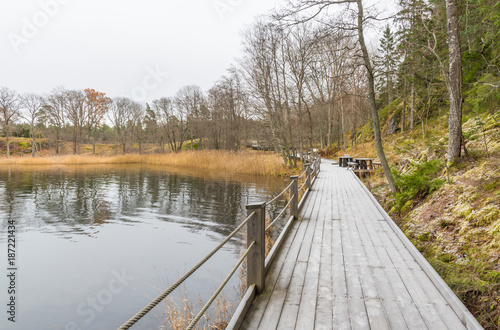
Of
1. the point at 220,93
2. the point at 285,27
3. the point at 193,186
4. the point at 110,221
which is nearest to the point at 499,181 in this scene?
the point at 285,27

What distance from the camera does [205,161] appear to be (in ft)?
82.6

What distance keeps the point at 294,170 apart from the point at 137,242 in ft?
45.3

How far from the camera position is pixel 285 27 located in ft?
25.8

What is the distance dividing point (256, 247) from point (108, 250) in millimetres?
5323

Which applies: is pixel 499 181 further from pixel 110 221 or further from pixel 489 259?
pixel 110 221

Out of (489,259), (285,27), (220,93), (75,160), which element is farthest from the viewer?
(220,93)

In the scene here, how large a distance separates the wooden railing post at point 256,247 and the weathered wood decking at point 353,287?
19cm

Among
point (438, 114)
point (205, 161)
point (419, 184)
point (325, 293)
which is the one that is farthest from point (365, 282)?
point (205, 161)

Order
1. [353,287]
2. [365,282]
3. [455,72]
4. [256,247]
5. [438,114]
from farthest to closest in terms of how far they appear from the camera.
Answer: [438,114] < [455,72] < [365,282] < [353,287] < [256,247]

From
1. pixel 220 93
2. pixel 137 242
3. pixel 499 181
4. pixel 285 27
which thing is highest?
pixel 220 93

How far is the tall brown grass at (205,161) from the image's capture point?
65.3ft

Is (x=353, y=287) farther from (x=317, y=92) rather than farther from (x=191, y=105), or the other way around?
(x=191, y=105)

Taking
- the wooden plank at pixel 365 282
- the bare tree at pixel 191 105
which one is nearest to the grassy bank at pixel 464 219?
the wooden plank at pixel 365 282

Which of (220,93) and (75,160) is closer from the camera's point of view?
(75,160)
